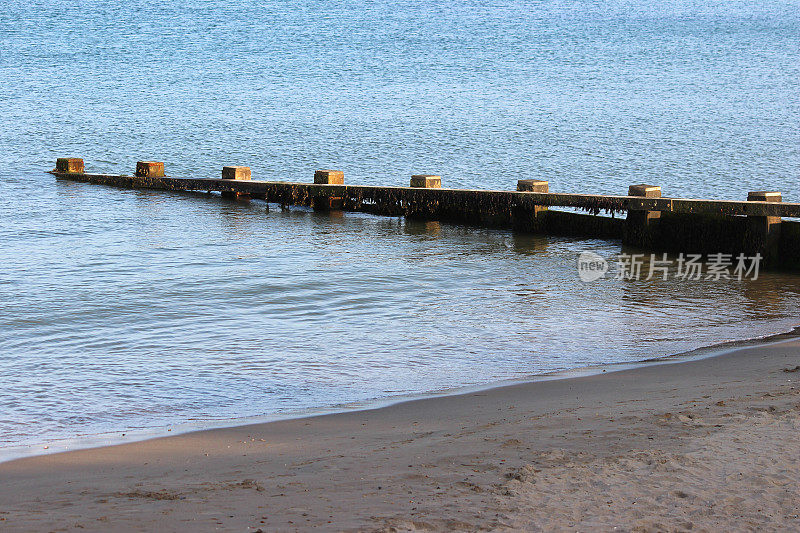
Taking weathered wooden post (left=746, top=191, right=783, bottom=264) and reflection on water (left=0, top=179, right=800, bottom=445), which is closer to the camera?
reflection on water (left=0, top=179, right=800, bottom=445)

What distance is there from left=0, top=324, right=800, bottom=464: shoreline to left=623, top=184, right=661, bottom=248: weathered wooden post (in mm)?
6096

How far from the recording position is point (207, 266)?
14.2 meters

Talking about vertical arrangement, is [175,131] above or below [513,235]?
above

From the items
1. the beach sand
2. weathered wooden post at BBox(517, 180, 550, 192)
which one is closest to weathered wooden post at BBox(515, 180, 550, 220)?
weathered wooden post at BBox(517, 180, 550, 192)

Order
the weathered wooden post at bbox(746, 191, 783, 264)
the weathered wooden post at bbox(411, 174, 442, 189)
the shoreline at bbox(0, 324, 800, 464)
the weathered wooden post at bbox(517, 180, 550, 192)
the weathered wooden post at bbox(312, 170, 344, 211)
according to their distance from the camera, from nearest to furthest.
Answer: the shoreline at bbox(0, 324, 800, 464) → the weathered wooden post at bbox(746, 191, 783, 264) → the weathered wooden post at bbox(517, 180, 550, 192) → the weathered wooden post at bbox(411, 174, 442, 189) → the weathered wooden post at bbox(312, 170, 344, 211)

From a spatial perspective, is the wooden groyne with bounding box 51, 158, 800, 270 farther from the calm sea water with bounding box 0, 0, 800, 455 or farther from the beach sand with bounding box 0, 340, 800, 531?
the beach sand with bounding box 0, 340, 800, 531

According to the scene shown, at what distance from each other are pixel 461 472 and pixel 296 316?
20.0 ft

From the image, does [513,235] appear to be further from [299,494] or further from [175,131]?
[175,131]

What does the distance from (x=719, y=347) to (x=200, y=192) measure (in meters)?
16.3

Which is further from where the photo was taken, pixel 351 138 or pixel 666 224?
pixel 351 138

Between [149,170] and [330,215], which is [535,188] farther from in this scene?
[149,170]

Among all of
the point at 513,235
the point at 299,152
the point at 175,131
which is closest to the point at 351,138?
the point at 299,152

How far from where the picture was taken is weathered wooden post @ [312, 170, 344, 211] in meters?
19.8

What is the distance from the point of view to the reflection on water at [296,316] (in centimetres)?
780
